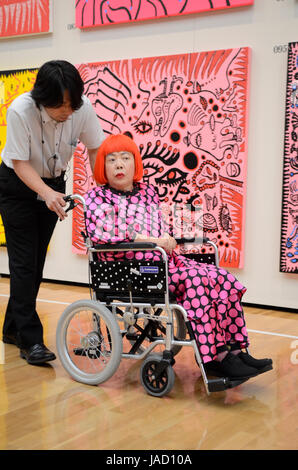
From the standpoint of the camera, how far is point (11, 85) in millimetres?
5199

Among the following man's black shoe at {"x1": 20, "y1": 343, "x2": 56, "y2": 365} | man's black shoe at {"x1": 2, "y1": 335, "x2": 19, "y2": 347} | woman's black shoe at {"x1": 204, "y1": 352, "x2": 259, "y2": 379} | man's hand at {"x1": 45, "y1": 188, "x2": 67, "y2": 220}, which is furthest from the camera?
man's black shoe at {"x1": 2, "y1": 335, "x2": 19, "y2": 347}

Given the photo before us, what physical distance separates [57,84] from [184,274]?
922 millimetres

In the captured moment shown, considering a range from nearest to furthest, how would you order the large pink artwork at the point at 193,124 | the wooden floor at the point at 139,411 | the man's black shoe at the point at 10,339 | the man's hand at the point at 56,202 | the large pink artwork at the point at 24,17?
the wooden floor at the point at 139,411
the man's hand at the point at 56,202
the man's black shoe at the point at 10,339
the large pink artwork at the point at 193,124
the large pink artwork at the point at 24,17

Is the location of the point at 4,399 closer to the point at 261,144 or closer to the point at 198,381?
the point at 198,381

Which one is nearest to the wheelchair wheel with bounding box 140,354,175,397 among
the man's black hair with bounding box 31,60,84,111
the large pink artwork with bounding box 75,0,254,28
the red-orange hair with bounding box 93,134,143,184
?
the red-orange hair with bounding box 93,134,143,184

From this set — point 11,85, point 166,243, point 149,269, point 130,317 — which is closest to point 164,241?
point 166,243

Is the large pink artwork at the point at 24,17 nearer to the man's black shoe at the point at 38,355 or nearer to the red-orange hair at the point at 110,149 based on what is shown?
the red-orange hair at the point at 110,149

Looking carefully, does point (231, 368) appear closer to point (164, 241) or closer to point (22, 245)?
point (164, 241)

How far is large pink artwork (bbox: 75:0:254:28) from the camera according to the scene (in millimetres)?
4125

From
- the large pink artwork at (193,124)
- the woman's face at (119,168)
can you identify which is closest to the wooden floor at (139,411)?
the woman's face at (119,168)

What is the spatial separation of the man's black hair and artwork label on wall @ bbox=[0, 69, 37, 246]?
2.75 metres

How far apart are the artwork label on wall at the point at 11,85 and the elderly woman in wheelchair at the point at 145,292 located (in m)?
2.79

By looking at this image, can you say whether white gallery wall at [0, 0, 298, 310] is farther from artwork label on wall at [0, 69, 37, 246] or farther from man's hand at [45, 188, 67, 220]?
man's hand at [45, 188, 67, 220]

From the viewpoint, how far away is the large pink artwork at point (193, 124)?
412 cm
